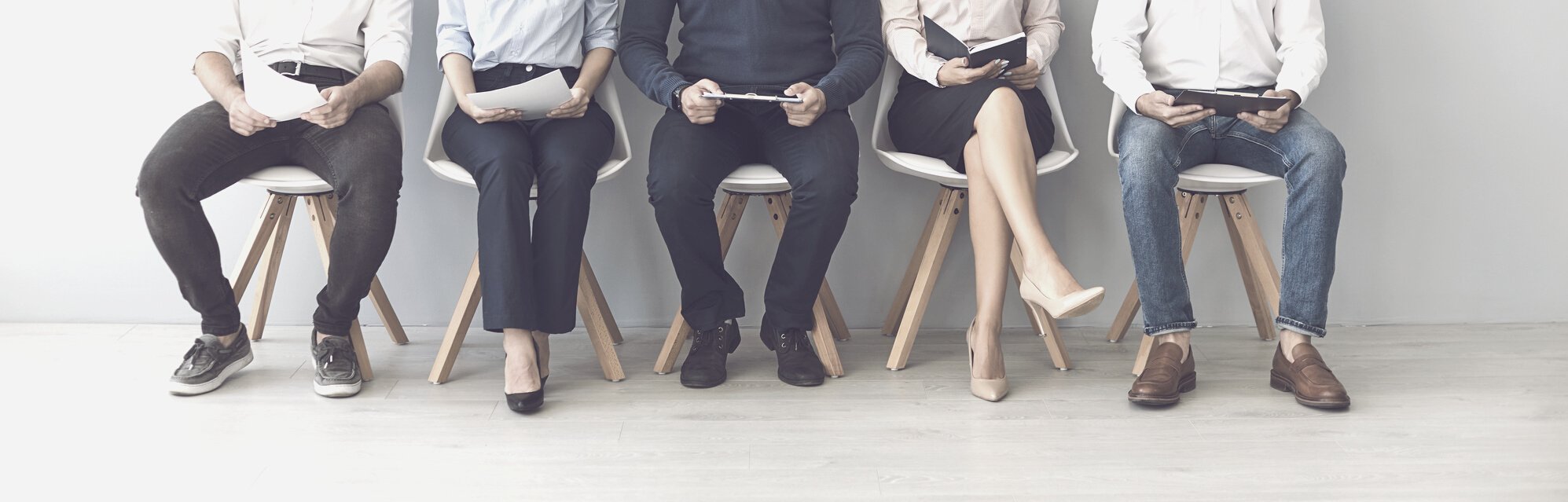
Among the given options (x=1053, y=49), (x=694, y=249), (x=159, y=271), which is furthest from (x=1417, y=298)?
(x=159, y=271)

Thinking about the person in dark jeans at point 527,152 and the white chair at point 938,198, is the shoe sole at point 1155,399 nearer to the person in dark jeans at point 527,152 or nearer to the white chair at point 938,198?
the white chair at point 938,198

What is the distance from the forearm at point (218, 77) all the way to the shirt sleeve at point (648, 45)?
83cm

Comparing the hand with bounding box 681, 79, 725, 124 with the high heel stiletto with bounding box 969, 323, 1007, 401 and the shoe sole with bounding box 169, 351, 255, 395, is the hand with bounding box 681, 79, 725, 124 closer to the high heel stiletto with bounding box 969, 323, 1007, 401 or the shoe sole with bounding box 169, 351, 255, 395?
the high heel stiletto with bounding box 969, 323, 1007, 401

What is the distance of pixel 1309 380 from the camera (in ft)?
7.48

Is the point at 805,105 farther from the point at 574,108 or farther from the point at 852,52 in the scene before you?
the point at 574,108

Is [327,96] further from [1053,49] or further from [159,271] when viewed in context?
[1053,49]

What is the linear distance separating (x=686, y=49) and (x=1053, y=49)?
2.87 ft

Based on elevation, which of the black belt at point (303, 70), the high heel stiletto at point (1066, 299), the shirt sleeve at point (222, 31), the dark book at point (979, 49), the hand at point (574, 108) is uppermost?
the shirt sleeve at point (222, 31)

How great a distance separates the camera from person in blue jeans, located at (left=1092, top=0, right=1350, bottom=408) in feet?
7.57

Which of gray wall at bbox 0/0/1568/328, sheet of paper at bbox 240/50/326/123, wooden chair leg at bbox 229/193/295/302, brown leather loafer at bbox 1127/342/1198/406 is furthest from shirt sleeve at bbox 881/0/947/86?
wooden chair leg at bbox 229/193/295/302

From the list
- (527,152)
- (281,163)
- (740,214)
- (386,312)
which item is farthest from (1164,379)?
(281,163)

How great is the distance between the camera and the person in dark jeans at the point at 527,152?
2.27 m

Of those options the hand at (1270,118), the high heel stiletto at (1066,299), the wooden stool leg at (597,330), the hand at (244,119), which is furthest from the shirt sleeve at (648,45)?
the hand at (1270,118)

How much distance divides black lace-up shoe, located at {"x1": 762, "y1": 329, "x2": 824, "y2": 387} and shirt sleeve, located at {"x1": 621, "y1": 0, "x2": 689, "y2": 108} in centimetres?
58
